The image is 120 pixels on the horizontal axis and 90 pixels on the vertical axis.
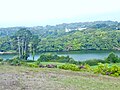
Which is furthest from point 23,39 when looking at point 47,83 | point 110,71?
point 47,83

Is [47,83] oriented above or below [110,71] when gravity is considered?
above

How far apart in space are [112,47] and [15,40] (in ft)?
70.1

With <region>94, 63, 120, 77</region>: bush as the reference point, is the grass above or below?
above

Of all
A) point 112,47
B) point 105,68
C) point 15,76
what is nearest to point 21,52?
point 112,47

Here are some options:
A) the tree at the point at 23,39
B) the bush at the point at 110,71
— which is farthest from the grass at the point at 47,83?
the tree at the point at 23,39

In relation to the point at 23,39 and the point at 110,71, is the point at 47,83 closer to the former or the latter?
the point at 110,71

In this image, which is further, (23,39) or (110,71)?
(23,39)

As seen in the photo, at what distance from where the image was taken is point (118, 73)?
55.3 ft

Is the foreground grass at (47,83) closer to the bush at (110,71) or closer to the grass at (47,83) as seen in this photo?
the grass at (47,83)

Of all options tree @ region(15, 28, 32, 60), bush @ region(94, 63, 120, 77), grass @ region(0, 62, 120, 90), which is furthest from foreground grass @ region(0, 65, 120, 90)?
tree @ region(15, 28, 32, 60)

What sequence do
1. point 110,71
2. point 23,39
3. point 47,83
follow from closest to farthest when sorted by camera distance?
point 47,83 → point 110,71 → point 23,39

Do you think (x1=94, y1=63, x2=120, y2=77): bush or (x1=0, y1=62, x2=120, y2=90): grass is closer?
(x1=0, y1=62, x2=120, y2=90): grass

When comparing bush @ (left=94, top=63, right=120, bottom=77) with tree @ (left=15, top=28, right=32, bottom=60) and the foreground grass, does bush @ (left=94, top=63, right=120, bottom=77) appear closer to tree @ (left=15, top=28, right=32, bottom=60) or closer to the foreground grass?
the foreground grass

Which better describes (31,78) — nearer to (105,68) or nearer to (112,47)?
(105,68)
